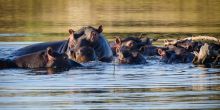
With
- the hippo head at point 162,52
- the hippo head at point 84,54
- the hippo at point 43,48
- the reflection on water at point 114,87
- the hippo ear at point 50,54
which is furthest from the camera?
the hippo at point 43,48

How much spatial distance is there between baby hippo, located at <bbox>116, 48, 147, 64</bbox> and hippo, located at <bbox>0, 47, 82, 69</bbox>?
2.97ft

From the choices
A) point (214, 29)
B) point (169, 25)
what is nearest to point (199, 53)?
point (214, 29)

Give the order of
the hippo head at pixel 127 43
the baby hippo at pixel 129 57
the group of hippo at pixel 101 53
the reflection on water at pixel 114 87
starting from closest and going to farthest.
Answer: the reflection on water at pixel 114 87 → the group of hippo at pixel 101 53 → the baby hippo at pixel 129 57 → the hippo head at pixel 127 43

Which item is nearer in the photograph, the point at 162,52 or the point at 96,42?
the point at 162,52

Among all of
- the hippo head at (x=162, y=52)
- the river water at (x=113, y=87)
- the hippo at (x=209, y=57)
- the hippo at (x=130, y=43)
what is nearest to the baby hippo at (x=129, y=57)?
the river water at (x=113, y=87)

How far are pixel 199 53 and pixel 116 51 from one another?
2.29m

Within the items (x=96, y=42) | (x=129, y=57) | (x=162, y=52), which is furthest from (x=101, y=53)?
(x=162, y=52)

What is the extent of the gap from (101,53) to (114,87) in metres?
4.72

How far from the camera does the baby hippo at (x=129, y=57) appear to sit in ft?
55.2

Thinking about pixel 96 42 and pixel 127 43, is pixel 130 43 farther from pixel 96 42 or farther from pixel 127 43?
pixel 96 42

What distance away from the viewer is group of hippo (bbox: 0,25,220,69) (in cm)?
1647

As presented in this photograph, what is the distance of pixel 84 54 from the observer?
17.2 m

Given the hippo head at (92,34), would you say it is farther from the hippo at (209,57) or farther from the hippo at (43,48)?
the hippo at (209,57)

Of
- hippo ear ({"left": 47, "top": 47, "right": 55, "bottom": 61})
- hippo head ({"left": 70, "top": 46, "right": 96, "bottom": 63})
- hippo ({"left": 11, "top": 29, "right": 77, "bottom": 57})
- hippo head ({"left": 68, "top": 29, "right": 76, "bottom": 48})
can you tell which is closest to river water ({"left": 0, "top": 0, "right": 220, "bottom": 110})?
hippo head ({"left": 70, "top": 46, "right": 96, "bottom": 63})
